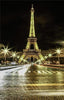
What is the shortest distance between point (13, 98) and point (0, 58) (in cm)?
7931

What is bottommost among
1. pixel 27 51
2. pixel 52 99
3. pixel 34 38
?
pixel 52 99

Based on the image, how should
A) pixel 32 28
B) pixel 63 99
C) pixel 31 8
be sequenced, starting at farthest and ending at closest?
pixel 31 8, pixel 32 28, pixel 63 99

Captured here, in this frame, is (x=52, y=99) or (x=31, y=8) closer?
(x=52, y=99)

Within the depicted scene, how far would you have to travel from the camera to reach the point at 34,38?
116688 millimetres

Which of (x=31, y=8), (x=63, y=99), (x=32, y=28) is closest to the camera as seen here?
(x=63, y=99)

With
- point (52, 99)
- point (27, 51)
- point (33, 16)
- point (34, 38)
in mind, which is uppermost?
point (33, 16)

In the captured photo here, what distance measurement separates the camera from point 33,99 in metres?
7.98

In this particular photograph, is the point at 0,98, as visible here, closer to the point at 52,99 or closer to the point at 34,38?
the point at 52,99

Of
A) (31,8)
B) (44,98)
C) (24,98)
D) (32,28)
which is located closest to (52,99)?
(44,98)

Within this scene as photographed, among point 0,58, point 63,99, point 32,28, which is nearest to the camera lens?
point 63,99

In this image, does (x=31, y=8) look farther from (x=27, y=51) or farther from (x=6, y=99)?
(x=6, y=99)

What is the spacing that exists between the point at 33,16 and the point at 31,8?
299 inches

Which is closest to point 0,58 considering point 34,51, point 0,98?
point 34,51

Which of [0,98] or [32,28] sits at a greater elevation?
[32,28]
